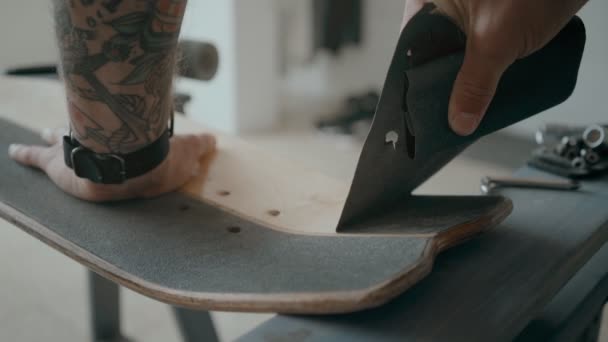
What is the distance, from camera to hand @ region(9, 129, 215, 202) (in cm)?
84

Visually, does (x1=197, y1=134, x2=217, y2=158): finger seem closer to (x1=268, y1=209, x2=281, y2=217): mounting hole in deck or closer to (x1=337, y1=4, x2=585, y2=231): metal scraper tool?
(x1=268, y1=209, x2=281, y2=217): mounting hole in deck

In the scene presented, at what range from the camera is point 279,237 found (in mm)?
738

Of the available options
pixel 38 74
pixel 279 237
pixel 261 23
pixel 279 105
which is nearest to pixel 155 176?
pixel 279 237

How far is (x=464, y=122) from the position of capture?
2.27ft

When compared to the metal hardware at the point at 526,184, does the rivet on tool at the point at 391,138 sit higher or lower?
higher

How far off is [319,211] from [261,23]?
206 cm

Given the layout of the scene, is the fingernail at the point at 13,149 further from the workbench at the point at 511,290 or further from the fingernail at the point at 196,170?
the workbench at the point at 511,290

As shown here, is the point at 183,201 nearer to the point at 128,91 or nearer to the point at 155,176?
the point at 155,176

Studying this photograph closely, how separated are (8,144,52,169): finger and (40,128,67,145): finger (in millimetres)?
56

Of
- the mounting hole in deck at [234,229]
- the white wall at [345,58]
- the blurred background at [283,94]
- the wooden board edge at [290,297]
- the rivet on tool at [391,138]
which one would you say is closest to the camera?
the wooden board edge at [290,297]

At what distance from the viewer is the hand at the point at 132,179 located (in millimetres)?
837

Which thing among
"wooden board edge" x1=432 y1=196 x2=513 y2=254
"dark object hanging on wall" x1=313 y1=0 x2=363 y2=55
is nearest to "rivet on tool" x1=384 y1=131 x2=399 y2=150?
"wooden board edge" x1=432 y1=196 x2=513 y2=254

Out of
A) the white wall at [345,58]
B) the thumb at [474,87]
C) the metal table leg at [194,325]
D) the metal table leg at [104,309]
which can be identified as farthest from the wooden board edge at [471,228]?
the white wall at [345,58]

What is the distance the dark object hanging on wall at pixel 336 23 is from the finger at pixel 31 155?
2.09 m
